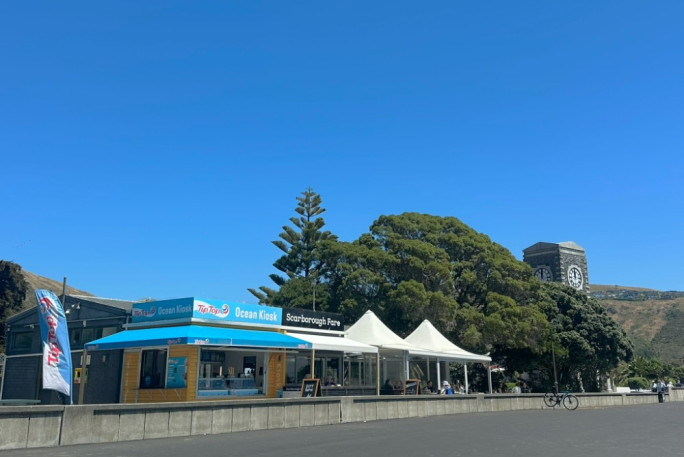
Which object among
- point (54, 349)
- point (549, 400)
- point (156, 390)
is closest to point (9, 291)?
point (156, 390)

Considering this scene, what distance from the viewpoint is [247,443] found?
11328mm

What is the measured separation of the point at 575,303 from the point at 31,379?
34565mm

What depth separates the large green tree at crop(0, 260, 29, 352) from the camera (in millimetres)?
45969

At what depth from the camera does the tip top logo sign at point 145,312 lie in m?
24.1

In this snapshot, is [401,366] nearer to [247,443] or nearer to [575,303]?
[575,303]

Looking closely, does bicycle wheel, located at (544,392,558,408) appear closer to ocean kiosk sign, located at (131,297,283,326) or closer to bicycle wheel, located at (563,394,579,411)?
bicycle wheel, located at (563,394,579,411)

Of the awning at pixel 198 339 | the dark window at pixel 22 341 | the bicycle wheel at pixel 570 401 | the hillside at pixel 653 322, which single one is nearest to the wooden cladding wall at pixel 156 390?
the awning at pixel 198 339

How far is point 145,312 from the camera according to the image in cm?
2456

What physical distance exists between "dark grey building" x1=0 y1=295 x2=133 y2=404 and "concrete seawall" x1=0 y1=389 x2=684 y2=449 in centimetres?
1259

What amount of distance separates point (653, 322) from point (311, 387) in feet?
395

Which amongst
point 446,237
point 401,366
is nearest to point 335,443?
point 401,366

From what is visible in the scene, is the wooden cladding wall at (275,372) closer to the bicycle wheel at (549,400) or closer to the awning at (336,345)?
the awning at (336,345)

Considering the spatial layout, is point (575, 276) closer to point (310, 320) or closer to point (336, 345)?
point (310, 320)

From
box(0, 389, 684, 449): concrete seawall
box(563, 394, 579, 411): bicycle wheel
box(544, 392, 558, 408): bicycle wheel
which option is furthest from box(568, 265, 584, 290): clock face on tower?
box(0, 389, 684, 449): concrete seawall
